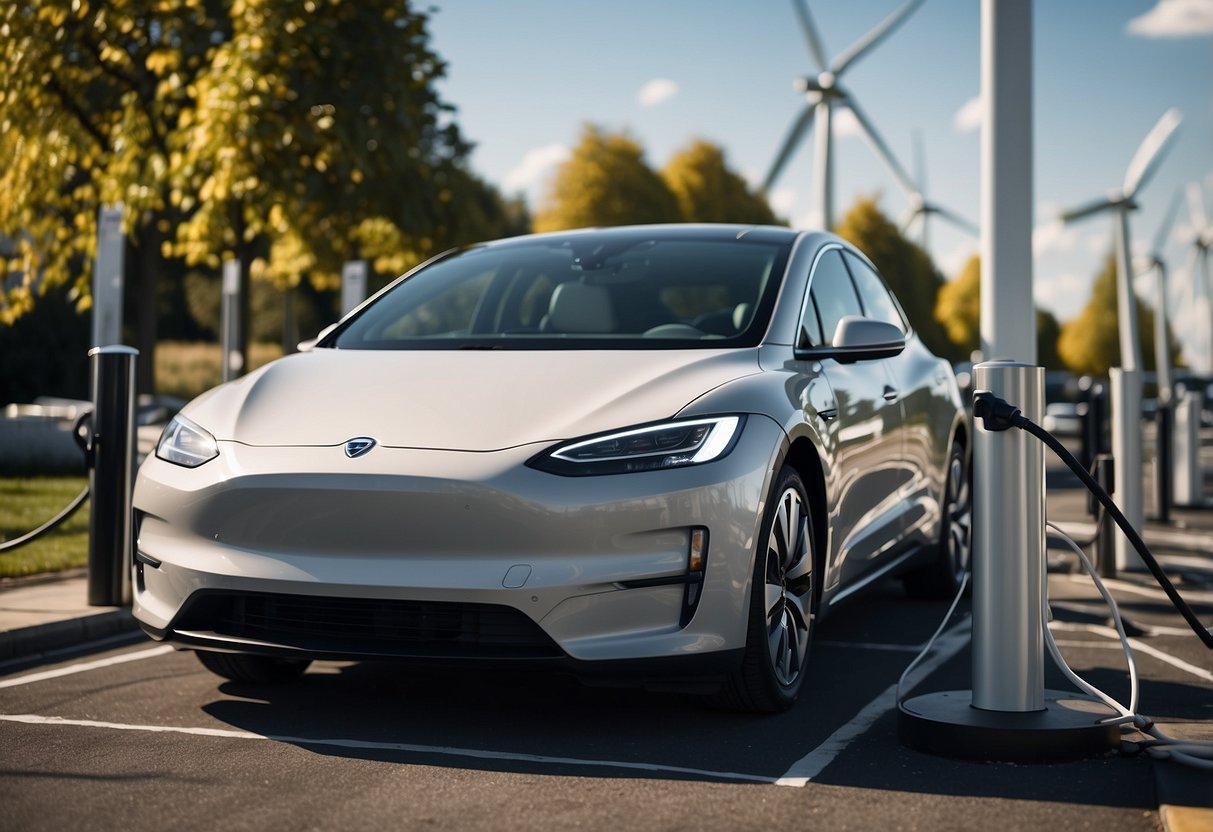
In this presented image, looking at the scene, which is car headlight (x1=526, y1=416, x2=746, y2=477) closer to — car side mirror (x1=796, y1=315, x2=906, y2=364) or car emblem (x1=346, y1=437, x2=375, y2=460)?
car emblem (x1=346, y1=437, x2=375, y2=460)

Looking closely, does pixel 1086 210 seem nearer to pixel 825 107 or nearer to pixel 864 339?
pixel 825 107

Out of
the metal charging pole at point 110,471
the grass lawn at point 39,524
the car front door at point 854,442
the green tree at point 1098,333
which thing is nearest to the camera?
the car front door at point 854,442

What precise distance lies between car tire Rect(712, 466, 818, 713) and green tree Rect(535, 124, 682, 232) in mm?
51577

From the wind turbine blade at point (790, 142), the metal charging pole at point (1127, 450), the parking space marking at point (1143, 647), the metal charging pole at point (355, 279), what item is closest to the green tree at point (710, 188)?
the wind turbine blade at point (790, 142)

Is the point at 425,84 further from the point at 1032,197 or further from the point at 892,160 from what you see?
the point at 892,160

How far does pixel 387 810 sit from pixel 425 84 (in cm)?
1264

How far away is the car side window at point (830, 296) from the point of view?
555cm

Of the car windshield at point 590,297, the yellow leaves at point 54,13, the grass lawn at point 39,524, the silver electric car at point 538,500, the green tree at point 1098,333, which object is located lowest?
the grass lawn at point 39,524

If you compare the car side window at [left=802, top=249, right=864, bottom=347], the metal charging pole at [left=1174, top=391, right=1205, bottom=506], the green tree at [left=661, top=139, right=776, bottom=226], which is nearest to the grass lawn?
the car side window at [left=802, top=249, right=864, bottom=347]

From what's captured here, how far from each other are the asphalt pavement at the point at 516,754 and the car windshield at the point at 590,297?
4.00 feet

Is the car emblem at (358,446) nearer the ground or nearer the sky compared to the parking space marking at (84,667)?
nearer the sky

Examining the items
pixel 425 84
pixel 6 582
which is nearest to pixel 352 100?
pixel 425 84

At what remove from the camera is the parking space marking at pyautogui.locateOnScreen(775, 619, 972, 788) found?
3.98m

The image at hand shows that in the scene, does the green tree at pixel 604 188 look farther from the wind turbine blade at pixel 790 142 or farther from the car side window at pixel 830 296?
the car side window at pixel 830 296
